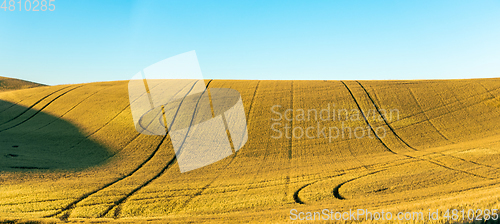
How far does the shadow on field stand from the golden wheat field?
0.11m

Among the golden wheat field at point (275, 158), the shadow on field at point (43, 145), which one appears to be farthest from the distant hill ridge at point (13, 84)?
the shadow on field at point (43, 145)

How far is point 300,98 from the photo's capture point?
32.9m

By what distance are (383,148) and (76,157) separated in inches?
941

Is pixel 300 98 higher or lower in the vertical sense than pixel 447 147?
higher

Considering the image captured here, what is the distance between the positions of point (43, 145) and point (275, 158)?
19.5 metres

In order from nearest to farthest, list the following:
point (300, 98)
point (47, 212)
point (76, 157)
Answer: point (47, 212)
point (76, 157)
point (300, 98)

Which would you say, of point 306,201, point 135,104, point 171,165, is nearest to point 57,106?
point 135,104

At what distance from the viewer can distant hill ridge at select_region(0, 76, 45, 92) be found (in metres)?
56.6

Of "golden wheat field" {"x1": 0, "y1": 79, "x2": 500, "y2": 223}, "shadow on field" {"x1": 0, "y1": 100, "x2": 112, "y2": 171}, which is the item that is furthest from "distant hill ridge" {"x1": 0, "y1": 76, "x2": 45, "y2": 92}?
"shadow on field" {"x1": 0, "y1": 100, "x2": 112, "y2": 171}

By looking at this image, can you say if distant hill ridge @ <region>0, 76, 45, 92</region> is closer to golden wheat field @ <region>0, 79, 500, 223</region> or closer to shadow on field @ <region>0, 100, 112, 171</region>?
golden wheat field @ <region>0, 79, 500, 223</region>

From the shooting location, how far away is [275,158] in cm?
2120

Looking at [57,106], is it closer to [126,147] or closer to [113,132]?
[113,132]

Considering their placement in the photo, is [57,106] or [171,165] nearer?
[171,165]

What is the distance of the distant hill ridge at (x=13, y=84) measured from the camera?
186 feet
